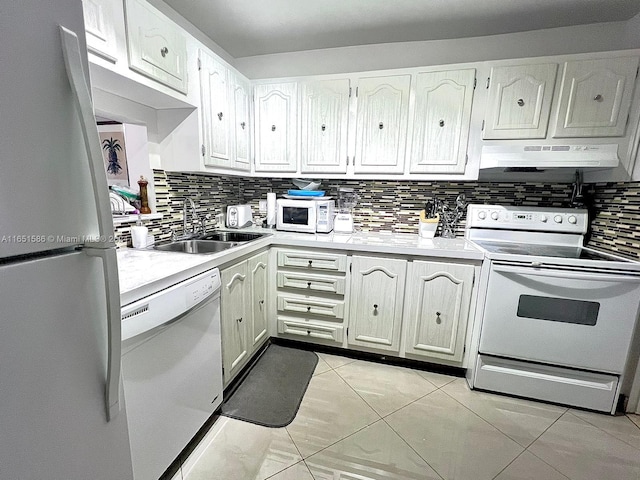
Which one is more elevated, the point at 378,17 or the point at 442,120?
the point at 378,17

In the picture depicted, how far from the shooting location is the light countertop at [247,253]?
1.12m

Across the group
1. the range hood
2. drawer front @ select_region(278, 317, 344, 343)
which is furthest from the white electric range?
drawer front @ select_region(278, 317, 344, 343)

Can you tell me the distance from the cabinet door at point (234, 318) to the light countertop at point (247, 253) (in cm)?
11

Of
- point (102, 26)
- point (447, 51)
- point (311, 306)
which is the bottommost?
point (311, 306)

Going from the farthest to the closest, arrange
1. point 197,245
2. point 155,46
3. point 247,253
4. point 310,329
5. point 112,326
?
point 310,329, point 197,245, point 247,253, point 155,46, point 112,326

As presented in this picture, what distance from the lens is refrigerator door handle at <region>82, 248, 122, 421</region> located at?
0.66 m

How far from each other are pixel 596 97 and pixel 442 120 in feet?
2.91

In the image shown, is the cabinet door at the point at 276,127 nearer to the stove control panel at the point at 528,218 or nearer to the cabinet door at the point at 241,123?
the cabinet door at the point at 241,123

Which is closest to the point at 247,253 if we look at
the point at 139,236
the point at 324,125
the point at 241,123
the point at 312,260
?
the point at 312,260

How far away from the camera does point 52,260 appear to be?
22.7 inches

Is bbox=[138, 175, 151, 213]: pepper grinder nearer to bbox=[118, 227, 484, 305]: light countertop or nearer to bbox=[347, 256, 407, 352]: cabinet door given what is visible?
bbox=[118, 227, 484, 305]: light countertop

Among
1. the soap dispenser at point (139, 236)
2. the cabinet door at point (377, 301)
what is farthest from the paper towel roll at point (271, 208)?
the soap dispenser at point (139, 236)

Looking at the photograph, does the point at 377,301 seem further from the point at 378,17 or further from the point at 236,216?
the point at 378,17

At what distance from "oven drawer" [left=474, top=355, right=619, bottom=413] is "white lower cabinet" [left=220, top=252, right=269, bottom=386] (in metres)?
1.54
